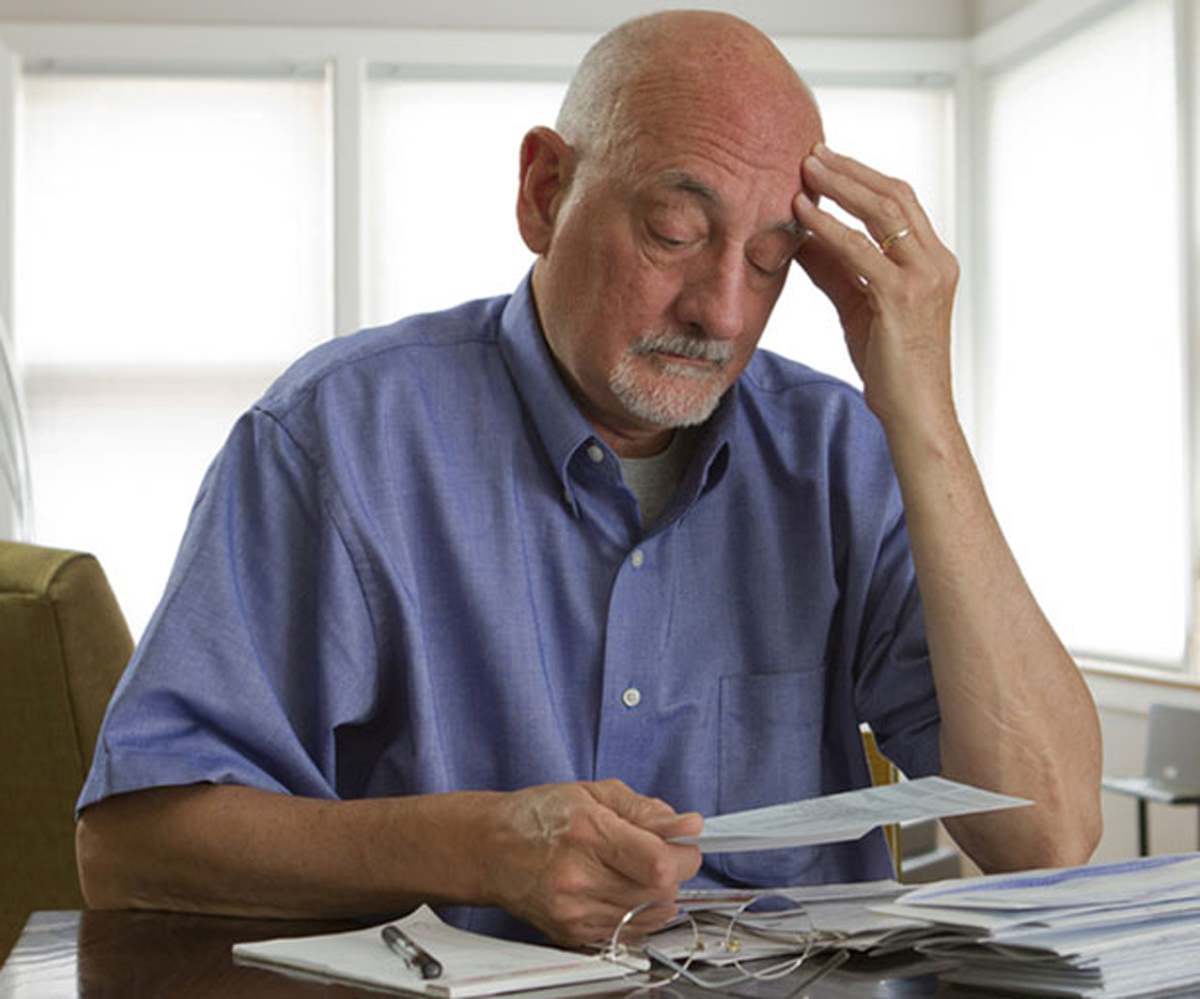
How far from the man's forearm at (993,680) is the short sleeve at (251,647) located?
0.48 m

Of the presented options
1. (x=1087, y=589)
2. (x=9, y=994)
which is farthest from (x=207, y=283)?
(x=9, y=994)

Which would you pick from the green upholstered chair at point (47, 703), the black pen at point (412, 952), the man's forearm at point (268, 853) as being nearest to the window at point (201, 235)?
the green upholstered chair at point (47, 703)

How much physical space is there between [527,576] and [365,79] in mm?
4420

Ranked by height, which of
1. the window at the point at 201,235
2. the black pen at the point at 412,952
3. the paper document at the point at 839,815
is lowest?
the black pen at the point at 412,952

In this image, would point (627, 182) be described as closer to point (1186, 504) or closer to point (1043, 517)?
point (1186, 504)

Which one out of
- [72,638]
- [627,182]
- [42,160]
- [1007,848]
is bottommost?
[1007,848]

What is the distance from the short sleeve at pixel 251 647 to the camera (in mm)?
1188

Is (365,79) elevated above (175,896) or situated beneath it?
elevated above

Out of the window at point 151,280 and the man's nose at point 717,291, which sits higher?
the window at point 151,280

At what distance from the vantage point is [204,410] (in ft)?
18.0

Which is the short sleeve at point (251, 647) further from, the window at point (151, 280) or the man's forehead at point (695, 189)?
the window at point (151, 280)

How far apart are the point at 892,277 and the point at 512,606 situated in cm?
46

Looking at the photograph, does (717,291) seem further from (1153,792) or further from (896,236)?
(1153,792)

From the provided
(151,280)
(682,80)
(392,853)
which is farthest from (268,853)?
(151,280)
